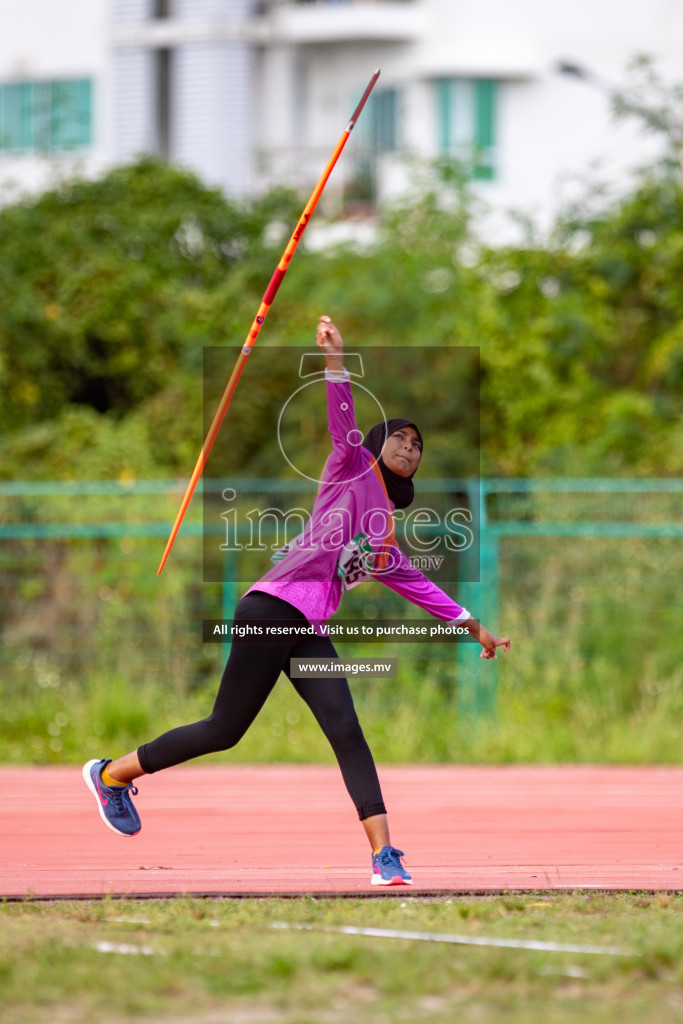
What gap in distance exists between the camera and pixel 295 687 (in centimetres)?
571

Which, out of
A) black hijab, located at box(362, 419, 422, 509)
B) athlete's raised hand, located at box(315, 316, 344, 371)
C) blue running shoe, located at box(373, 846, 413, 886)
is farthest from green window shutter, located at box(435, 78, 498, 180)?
blue running shoe, located at box(373, 846, 413, 886)

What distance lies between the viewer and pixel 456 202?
16.3 m

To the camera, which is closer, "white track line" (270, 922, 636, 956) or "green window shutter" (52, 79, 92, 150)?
"white track line" (270, 922, 636, 956)

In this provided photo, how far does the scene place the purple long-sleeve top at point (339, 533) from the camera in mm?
5570

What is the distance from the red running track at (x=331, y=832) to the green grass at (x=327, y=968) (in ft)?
1.94

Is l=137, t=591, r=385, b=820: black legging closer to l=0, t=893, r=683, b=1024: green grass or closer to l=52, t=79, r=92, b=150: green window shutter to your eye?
l=0, t=893, r=683, b=1024: green grass

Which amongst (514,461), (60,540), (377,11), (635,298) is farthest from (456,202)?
(377,11)

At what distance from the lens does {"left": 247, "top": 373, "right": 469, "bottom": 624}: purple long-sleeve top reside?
5.57 metres

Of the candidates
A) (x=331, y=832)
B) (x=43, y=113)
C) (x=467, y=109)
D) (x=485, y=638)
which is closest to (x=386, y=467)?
(x=485, y=638)

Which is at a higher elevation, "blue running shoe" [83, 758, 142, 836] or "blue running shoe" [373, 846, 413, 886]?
"blue running shoe" [83, 758, 142, 836]

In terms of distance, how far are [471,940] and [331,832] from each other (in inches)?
118

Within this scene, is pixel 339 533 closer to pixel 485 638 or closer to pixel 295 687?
pixel 295 687

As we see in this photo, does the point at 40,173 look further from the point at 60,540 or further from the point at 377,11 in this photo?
the point at 60,540

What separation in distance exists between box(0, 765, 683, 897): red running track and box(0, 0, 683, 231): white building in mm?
17122
